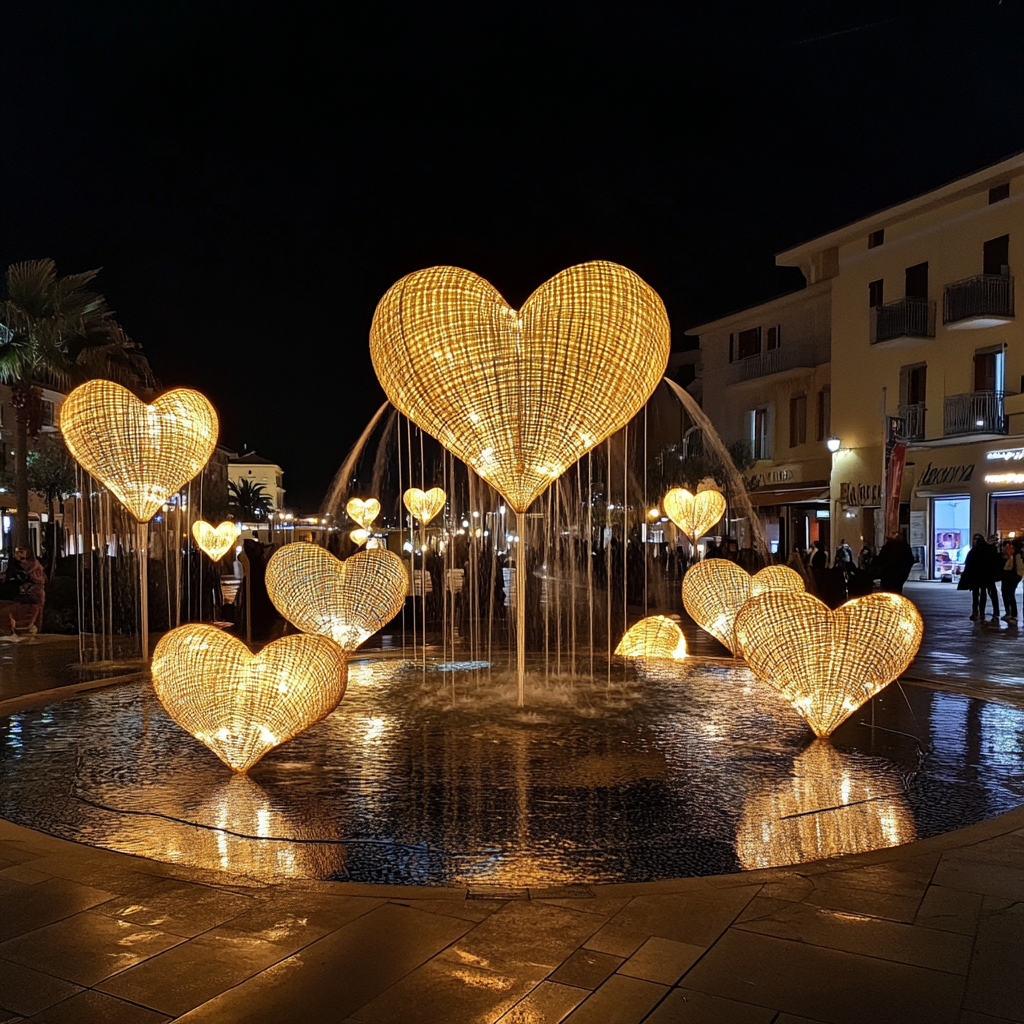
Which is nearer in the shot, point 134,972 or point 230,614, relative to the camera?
point 134,972

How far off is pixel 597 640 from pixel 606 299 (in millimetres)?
8722

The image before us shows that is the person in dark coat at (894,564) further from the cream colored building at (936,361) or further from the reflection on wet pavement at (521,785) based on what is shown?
the cream colored building at (936,361)

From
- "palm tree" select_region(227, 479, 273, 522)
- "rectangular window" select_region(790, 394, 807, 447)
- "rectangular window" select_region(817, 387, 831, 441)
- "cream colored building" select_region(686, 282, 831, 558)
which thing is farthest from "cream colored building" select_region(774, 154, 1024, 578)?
"palm tree" select_region(227, 479, 273, 522)

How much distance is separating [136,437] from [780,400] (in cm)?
2982

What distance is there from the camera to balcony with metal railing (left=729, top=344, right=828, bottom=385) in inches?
1341

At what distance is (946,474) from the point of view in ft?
91.8

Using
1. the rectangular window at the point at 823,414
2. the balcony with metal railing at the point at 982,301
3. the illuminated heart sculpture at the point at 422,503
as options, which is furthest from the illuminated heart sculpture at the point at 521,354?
the rectangular window at the point at 823,414

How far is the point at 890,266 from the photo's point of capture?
29828 millimetres

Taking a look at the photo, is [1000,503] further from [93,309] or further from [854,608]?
[93,309]

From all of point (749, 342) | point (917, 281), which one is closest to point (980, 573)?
point (917, 281)

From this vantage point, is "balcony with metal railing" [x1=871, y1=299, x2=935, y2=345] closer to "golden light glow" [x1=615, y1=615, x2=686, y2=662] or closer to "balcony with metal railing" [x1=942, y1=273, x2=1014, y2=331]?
"balcony with metal railing" [x1=942, y1=273, x2=1014, y2=331]

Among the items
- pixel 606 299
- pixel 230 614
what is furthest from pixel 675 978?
pixel 230 614

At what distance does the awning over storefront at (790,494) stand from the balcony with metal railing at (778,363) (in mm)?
4141

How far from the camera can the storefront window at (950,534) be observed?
2766cm
